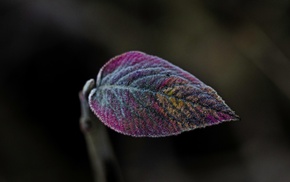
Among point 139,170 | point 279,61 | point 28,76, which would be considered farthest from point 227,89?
point 28,76

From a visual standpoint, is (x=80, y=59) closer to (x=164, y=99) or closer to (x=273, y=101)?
(x=273, y=101)

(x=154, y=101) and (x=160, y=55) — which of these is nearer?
(x=154, y=101)

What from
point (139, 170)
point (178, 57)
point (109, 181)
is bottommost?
point (139, 170)

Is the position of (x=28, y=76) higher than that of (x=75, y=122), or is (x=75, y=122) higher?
(x=28, y=76)

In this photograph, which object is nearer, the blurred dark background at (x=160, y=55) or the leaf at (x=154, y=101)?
the leaf at (x=154, y=101)

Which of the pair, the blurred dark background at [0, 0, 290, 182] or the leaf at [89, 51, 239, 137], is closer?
the leaf at [89, 51, 239, 137]
